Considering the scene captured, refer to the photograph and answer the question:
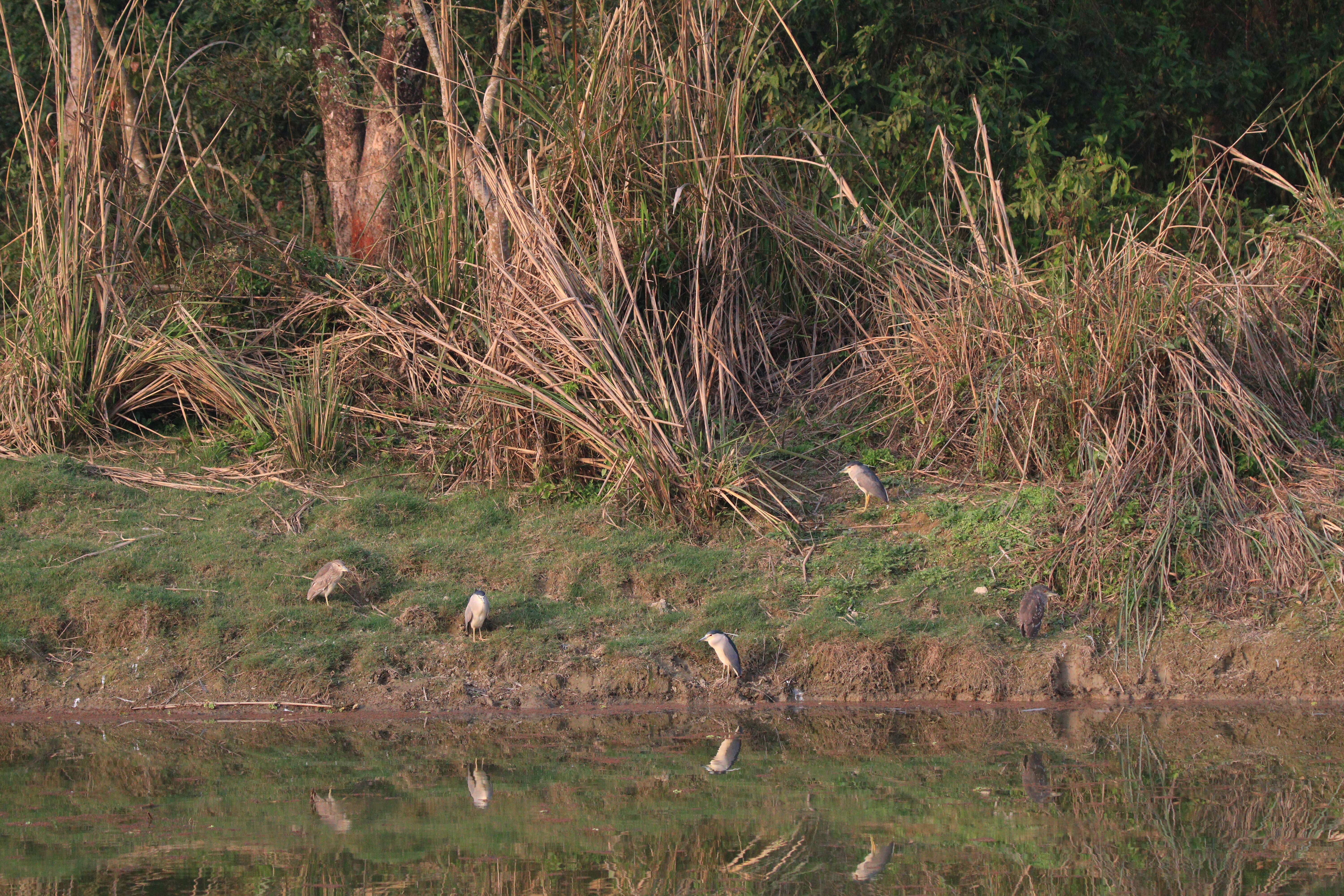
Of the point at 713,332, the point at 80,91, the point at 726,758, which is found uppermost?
the point at 80,91

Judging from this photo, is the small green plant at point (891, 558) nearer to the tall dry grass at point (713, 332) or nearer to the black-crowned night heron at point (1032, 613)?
the tall dry grass at point (713, 332)

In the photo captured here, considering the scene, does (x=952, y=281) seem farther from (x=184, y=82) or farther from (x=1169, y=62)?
(x=184, y=82)

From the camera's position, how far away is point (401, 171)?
819 cm

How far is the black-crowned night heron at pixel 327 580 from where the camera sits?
603 cm

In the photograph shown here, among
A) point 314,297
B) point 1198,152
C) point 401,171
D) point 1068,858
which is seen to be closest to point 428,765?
point 1068,858

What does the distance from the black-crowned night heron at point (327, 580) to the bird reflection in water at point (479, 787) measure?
146 cm

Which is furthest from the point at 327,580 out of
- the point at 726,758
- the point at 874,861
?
the point at 874,861

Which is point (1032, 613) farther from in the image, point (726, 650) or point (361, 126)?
point (361, 126)

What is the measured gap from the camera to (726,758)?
16.3 ft

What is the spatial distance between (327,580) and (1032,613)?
3002 mm

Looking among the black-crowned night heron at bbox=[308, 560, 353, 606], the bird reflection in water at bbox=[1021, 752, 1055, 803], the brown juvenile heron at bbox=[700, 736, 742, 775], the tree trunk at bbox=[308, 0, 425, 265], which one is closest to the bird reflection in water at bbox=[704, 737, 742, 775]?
the brown juvenile heron at bbox=[700, 736, 742, 775]

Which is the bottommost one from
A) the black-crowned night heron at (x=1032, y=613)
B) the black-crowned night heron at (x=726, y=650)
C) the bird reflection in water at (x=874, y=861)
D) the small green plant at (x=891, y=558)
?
the small green plant at (x=891, y=558)

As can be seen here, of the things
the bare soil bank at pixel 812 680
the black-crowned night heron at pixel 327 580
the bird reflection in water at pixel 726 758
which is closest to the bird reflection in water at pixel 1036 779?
the bare soil bank at pixel 812 680

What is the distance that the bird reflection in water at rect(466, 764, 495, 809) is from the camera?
448 centimetres
